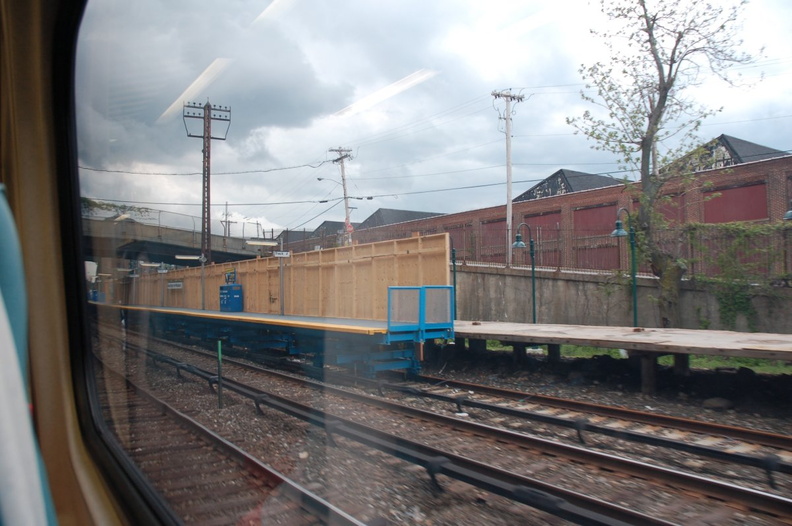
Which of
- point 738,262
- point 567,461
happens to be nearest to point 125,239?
point 567,461

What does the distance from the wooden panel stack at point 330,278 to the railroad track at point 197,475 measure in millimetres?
4931

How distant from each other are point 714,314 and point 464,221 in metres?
16.9

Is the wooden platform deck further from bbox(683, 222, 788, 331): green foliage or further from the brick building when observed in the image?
the brick building

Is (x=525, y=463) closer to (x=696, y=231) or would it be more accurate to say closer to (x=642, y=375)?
(x=642, y=375)

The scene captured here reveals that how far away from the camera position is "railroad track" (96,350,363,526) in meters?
3.70

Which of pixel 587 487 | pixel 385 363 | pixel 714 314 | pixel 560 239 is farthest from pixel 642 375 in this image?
pixel 560 239

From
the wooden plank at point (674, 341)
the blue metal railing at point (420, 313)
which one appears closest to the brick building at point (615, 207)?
the blue metal railing at point (420, 313)

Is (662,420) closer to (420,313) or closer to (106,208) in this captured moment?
(420,313)

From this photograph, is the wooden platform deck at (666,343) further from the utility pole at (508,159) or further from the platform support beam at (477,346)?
the utility pole at (508,159)

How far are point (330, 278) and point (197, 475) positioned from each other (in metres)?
9.17

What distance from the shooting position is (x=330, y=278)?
13.7 m

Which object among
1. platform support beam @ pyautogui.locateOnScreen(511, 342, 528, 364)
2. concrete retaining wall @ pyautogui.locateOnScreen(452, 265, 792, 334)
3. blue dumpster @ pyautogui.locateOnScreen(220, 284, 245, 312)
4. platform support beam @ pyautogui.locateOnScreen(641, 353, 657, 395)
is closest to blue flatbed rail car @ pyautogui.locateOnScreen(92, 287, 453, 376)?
platform support beam @ pyautogui.locateOnScreen(511, 342, 528, 364)

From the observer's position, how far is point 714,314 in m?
15.6

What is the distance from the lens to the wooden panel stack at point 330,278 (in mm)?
11909
